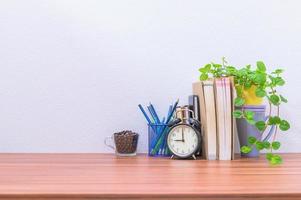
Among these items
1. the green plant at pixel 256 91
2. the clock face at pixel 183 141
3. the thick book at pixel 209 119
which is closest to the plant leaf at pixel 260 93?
the green plant at pixel 256 91

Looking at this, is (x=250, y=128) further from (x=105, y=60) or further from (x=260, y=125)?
(x=105, y=60)

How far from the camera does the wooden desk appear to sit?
2.62 ft

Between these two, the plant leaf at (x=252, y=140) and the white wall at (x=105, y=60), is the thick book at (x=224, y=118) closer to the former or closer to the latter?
the plant leaf at (x=252, y=140)

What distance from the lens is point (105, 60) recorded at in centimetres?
157

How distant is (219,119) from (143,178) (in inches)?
18.8

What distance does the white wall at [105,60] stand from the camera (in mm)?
1553

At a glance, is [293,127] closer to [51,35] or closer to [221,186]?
[221,186]

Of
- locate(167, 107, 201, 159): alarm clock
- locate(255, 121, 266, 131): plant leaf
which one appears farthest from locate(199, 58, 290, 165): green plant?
locate(167, 107, 201, 159): alarm clock

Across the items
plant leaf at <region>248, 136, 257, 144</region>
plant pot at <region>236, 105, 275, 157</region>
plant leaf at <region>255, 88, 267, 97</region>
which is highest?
plant leaf at <region>255, 88, 267, 97</region>

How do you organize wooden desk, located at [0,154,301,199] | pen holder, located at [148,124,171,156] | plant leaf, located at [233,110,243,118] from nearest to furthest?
wooden desk, located at [0,154,301,199] < plant leaf, located at [233,110,243,118] < pen holder, located at [148,124,171,156]

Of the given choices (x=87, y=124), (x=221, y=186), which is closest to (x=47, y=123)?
(x=87, y=124)

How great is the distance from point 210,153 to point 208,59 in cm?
42

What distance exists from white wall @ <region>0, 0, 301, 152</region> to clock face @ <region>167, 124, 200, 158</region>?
20 centimetres

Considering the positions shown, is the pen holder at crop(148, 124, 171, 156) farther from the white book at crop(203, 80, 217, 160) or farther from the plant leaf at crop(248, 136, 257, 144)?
the plant leaf at crop(248, 136, 257, 144)
